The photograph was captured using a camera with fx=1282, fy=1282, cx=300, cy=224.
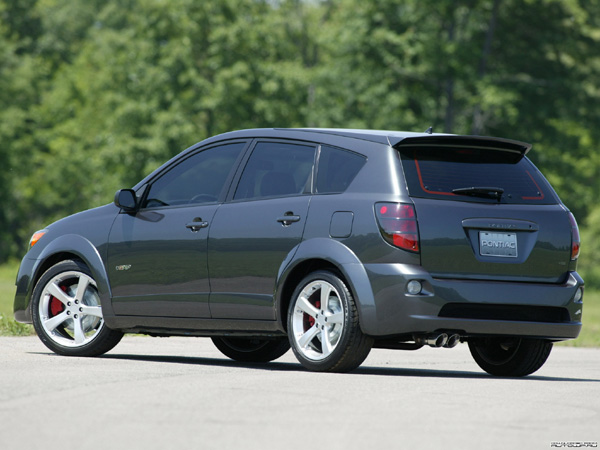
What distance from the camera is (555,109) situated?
4350 cm

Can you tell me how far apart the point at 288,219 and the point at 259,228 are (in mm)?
292

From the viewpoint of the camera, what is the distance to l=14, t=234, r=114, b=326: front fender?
405 inches

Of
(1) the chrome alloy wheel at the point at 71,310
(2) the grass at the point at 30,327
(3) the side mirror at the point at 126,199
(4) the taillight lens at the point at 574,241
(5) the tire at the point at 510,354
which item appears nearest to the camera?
(4) the taillight lens at the point at 574,241

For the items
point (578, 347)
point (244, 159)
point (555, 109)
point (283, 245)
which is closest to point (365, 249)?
point (283, 245)

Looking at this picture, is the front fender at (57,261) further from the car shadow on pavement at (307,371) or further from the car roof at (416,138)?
the car roof at (416,138)

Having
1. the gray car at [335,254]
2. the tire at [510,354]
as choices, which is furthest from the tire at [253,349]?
the tire at [510,354]

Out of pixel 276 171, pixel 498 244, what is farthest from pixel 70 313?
pixel 498 244

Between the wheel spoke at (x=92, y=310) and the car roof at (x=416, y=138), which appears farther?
the wheel spoke at (x=92, y=310)

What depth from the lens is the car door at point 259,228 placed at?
9.25 metres

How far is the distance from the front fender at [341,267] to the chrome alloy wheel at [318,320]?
17cm

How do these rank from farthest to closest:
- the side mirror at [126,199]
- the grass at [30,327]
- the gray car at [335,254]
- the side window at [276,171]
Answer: the grass at [30,327] < the side mirror at [126,199] < the side window at [276,171] < the gray car at [335,254]

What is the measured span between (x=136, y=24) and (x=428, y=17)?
1388 centimetres

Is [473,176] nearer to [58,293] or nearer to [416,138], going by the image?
[416,138]

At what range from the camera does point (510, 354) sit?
994 centimetres
